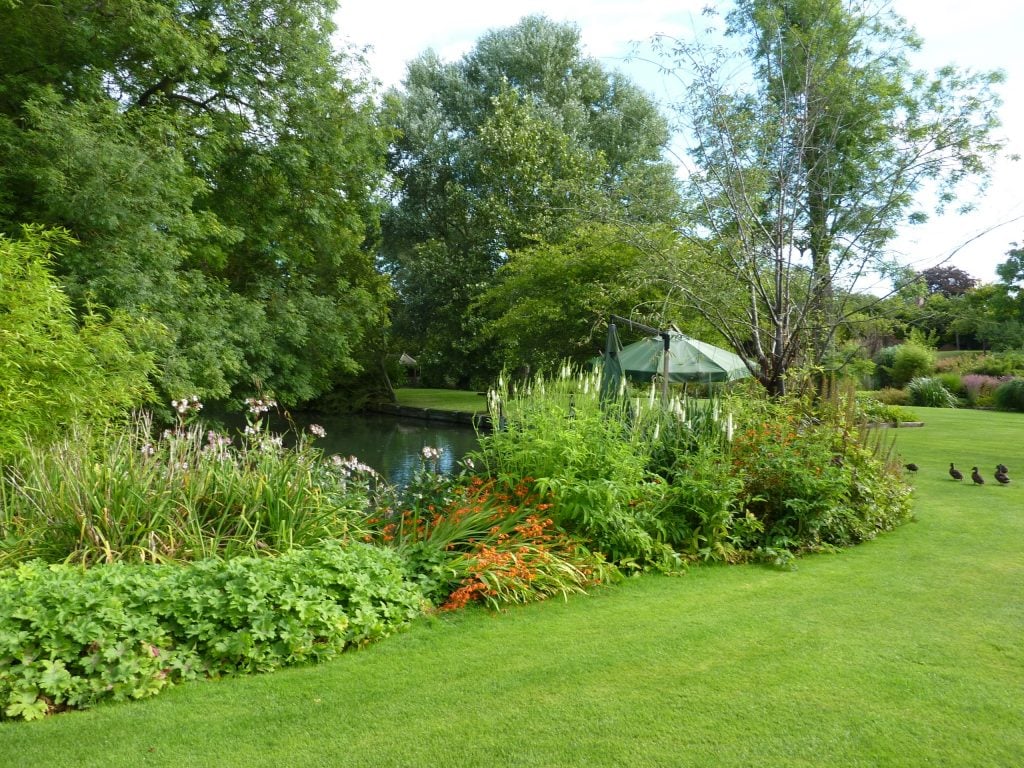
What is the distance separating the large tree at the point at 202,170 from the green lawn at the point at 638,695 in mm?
8260

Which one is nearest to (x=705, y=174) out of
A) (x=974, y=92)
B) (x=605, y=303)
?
(x=974, y=92)

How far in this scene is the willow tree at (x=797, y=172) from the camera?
28.3 feet

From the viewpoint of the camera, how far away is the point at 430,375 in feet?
105

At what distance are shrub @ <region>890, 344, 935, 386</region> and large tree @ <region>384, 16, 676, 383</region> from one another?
10.7 m

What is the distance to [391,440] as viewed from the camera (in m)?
20.9

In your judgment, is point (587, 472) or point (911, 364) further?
point (911, 364)

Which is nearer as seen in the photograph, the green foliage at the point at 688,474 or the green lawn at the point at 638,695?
the green lawn at the point at 638,695

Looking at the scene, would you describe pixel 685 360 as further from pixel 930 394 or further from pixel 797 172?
pixel 930 394

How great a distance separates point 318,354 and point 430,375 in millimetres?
14568

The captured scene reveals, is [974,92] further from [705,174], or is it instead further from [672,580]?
[672,580]

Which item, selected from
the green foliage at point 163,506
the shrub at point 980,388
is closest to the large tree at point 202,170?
the green foliage at point 163,506

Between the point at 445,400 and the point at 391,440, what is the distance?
27.7 ft

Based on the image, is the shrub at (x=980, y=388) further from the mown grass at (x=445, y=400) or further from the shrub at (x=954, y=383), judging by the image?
the mown grass at (x=445, y=400)

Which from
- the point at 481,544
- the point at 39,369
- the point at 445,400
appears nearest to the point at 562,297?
the point at 39,369
